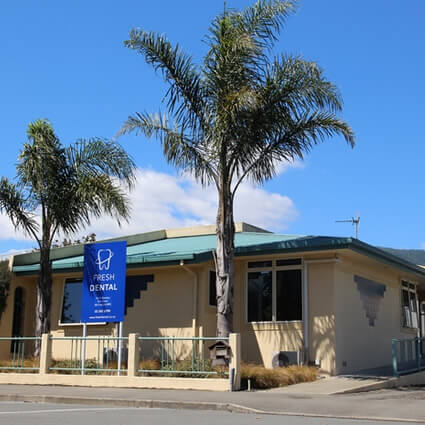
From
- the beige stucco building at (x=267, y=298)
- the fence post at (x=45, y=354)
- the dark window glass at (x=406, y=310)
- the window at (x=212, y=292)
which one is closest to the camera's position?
the fence post at (x=45, y=354)

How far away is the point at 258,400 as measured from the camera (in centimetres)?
1243

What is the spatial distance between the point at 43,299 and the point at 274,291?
6.33 metres

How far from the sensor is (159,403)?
1239cm

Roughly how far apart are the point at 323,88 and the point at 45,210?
8432 mm

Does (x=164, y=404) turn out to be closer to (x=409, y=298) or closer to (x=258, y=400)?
(x=258, y=400)

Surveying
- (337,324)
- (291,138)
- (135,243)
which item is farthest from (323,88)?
(135,243)

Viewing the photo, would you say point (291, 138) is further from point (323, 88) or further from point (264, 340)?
point (264, 340)

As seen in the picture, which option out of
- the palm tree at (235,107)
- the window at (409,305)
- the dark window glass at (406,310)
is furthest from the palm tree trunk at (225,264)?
the dark window glass at (406,310)

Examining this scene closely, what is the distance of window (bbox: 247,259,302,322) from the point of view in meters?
18.7

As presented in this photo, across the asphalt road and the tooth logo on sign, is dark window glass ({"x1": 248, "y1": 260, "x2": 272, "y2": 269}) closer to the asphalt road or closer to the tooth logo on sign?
the tooth logo on sign

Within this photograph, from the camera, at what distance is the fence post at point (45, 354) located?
667 inches

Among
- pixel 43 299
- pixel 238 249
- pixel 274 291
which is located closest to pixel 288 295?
pixel 274 291

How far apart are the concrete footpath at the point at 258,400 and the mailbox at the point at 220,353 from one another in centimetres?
100

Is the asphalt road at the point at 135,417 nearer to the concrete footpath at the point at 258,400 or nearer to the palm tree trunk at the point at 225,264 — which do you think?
the concrete footpath at the point at 258,400
